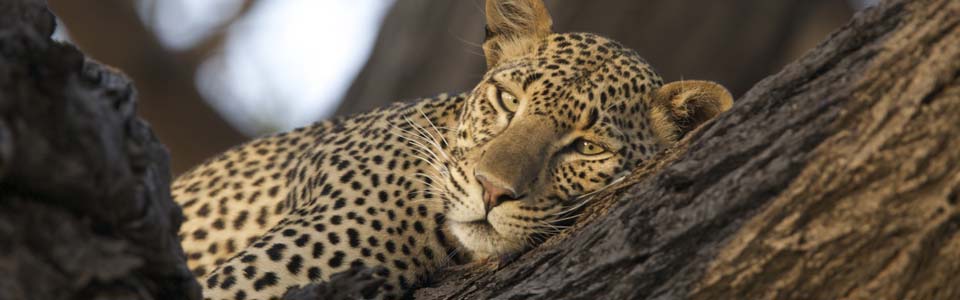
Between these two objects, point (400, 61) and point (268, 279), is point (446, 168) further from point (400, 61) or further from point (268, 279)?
point (400, 61)

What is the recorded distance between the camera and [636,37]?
880 centimetres

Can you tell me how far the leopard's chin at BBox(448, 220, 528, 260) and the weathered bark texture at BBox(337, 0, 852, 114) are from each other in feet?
14.2

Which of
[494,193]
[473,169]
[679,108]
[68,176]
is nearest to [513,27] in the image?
[679,108]

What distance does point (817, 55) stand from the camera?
258cm

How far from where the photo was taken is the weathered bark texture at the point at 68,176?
1.97 metres

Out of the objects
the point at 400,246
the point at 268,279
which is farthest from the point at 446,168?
the point at 268,279

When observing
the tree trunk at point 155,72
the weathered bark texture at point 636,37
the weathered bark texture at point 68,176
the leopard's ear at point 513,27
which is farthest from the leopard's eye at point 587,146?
the tree trunk at point 155,72

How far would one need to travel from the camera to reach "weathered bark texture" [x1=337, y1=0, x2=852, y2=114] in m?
8.48

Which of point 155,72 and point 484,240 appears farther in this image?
point 155,72

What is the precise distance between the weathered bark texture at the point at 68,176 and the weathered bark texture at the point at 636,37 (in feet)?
19.5

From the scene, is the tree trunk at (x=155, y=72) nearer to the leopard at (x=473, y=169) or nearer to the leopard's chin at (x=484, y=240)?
the leopard at (x=473, y=169)

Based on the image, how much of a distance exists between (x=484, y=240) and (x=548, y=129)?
487 millimetres

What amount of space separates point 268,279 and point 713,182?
6.42ft

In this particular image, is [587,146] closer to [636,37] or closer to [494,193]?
[494,193]
